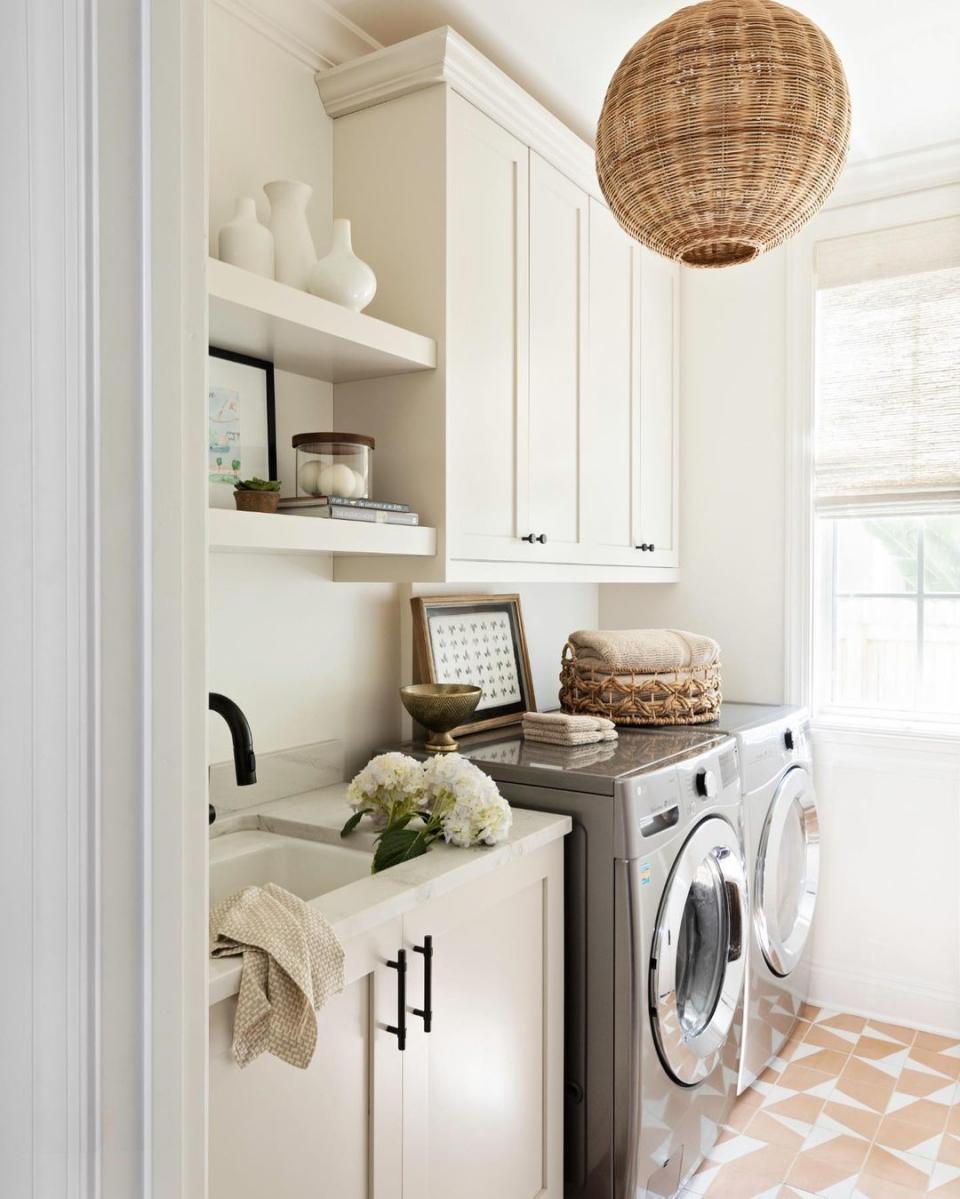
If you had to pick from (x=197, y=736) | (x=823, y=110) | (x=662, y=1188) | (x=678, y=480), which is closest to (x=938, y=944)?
(x=662, y=1188)

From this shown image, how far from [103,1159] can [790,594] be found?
2.69 metres

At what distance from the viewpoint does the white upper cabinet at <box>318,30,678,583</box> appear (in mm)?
1982

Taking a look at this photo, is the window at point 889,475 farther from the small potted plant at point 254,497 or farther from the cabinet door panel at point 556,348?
the small potted plant at point 254,497

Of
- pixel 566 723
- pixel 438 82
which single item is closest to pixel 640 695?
pixel 566 723

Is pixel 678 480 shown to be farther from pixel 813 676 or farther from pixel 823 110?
pixel 823 110

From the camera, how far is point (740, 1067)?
2.31 m

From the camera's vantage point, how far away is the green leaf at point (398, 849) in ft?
5.23

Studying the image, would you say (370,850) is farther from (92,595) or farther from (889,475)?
(889,475)

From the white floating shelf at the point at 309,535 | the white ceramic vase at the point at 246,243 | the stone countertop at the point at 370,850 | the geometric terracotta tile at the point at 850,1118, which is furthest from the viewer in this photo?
the geometric terracotta tile at the point at 850,1118

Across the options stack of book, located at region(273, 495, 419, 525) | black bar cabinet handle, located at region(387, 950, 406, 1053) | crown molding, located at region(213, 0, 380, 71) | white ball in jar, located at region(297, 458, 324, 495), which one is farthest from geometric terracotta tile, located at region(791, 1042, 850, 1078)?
crown molding, located at region(213, 0, 380, 71)

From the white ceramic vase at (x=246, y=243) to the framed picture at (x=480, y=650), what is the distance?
0.92 m

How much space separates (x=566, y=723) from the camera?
7.18 feet

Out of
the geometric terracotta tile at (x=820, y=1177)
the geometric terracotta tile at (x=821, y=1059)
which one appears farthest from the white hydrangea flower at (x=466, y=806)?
the geometric terracotta tile at (x=821, y=1059)

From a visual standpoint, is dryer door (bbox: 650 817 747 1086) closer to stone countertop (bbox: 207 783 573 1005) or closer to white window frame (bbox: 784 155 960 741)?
stone countertop (bbox: 207 783 573 1005)
